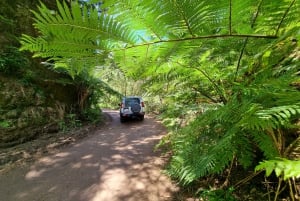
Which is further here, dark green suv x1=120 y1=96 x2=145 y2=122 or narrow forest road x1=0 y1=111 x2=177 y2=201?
dark green suv x1=120 y1=96 x2=145 y2=122

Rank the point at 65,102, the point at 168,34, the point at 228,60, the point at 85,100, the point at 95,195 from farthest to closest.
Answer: the point at 85,100, the point at 65,102, the point at 95,195, the point at 228,60, the point at 168,34

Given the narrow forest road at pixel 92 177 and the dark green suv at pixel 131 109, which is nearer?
the narrow forest road at pixel 92 177

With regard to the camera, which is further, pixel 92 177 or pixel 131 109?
pixel 131 109

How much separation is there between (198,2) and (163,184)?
13.1 feet

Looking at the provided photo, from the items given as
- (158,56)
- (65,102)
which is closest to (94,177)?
(158,56)

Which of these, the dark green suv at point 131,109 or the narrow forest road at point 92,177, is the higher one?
the dark green suv at point 131,109

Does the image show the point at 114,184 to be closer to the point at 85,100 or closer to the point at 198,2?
the point at 198,2

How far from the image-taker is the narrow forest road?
4090 millimetres

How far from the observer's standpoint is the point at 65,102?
31.2 ft

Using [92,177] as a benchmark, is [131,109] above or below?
above

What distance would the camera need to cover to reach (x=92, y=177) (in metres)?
4.82

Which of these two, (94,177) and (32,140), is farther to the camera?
(32,140)

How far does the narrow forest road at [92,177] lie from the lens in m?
4.09

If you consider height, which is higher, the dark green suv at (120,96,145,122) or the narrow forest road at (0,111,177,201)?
the dark green suv at (120,96,145,122)
